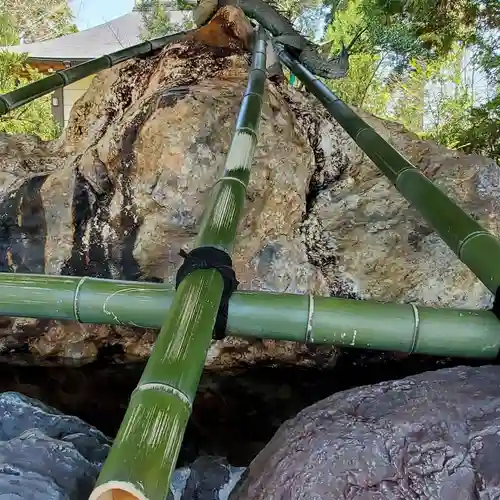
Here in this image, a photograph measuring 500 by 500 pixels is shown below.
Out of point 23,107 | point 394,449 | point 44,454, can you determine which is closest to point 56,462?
point 44,454

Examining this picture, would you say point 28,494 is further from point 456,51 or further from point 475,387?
point 456,51

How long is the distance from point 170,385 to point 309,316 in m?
0.43

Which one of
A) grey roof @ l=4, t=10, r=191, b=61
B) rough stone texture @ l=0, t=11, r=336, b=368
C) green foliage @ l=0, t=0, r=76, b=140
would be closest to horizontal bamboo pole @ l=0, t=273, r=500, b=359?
rough stone texture @ l=0, t=11, r=336, b=368

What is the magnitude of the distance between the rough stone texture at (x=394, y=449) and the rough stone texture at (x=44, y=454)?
41 cm

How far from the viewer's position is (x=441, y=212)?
148cm

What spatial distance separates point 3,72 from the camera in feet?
24.2

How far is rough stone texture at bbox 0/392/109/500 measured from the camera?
1137 millimetres

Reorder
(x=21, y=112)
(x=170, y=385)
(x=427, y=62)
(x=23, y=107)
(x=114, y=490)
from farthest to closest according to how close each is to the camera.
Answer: (x=23, y=107) < (x=21, y=112) < (x=427, y=62) < (x=170, y=385) < (x=114, y=490)

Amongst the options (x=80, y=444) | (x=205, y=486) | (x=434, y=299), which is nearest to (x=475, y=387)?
(x=205, y=486)

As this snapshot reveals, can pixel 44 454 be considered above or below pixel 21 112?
below

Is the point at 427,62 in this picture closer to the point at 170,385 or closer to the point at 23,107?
the point at 23,107

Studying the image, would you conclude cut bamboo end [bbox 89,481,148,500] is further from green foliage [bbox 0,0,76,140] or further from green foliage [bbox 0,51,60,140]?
green foliage [bbox 0,51,60,140]

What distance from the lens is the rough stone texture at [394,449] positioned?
2.89 feet

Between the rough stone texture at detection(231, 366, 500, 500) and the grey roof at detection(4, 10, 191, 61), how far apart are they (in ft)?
24.7
